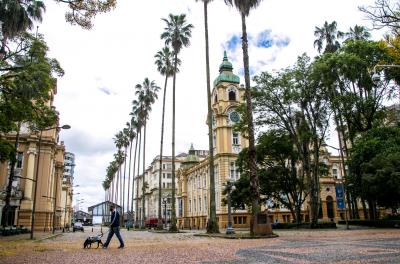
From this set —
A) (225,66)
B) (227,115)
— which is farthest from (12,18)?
(225,66)

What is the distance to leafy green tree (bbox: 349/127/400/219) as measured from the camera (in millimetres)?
29469

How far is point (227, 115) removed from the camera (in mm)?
62938

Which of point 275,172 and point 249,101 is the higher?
point 249,101

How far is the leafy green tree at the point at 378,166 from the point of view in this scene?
2947cm

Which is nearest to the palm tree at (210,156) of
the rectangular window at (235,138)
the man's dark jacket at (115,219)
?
the man's dark jacket at (115,219)

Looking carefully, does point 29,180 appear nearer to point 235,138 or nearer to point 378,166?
point 235,138

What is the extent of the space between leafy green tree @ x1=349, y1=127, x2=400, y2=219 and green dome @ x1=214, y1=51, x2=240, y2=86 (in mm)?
32374

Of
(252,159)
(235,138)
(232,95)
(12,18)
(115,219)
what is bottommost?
(115,219)

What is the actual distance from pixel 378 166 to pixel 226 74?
38481mm

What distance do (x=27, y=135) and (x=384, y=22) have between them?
46.8m

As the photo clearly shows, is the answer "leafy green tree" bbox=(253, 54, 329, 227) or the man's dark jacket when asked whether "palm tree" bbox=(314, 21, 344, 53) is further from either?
the man's dark jacket

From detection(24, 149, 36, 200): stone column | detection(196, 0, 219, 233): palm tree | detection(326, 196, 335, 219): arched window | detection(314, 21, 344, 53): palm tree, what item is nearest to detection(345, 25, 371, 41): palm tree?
detection(314, 21, 344, 53): palm tree

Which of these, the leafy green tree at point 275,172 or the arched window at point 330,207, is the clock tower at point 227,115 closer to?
the leafy green tree at point 275,172

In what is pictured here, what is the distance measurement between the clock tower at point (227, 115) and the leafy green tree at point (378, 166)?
28121 millimetres
